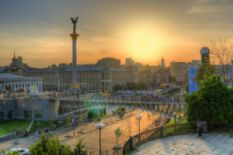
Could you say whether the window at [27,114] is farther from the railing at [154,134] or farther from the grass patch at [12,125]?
the railing at [154,134]

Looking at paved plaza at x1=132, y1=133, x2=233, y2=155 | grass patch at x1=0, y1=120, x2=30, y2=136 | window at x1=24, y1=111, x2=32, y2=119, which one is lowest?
grass patch at x1=0, y1=120, x2=30, y2=136

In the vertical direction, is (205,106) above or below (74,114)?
above

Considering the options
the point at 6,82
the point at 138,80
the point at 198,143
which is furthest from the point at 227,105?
the point at 138,80

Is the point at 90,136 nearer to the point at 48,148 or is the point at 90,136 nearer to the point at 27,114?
the point at 27,114

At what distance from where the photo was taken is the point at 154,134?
24.6 m

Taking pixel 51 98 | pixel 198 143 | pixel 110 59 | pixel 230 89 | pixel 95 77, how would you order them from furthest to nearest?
pixel 110 59 → pixel 95 77 → pixel 51 98 → pixel 230 89 → pixel 198 143

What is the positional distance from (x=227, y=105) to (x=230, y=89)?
71.9 inches

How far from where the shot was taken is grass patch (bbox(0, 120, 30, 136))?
41.0 meters

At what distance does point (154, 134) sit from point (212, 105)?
17.5 feet

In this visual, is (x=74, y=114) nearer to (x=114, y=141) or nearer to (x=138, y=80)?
(x=114, y=141)

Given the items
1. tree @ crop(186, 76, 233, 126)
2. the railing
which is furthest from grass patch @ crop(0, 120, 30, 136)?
tree @ crop(186, 76, 233, 126)

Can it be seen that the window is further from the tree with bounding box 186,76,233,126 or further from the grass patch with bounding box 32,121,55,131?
the tree with bounding box 186,76,233,126

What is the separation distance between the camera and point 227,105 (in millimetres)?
24500

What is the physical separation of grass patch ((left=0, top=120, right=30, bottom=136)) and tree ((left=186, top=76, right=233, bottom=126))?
85.5 feet
